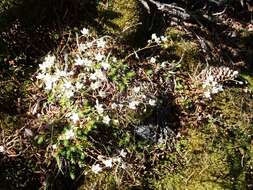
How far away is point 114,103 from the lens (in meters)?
4.57

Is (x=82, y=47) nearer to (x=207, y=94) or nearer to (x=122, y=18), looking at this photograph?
(x=122, y=18)

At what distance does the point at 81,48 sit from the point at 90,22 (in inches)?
17.2

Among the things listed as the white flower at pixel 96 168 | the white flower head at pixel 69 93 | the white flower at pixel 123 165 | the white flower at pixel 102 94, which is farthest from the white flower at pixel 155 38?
the white flower at pixel 96 168

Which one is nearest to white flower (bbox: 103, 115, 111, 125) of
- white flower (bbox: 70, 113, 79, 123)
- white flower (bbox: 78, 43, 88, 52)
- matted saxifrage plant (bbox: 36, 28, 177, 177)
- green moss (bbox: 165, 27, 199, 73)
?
matted saxifrage plant (bbox: 36, 28, 177, 177)

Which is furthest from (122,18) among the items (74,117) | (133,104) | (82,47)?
(74,117)

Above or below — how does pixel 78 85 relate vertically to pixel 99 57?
below

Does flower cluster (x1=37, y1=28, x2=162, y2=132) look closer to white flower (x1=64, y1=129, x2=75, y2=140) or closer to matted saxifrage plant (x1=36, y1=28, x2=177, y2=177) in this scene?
matted saxifrage plant (x1=36, y1=28, x2=177, y2=177)

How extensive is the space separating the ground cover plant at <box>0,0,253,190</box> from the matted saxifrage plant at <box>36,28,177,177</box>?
0.03 ft

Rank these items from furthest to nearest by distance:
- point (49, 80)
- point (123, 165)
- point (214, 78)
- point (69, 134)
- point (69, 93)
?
point (214, 78) → point (49, 80) → point (69, 93) → point (123, 165) → point (69, 134)

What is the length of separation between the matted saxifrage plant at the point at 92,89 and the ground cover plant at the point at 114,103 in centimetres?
1

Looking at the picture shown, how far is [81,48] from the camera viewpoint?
4.88m

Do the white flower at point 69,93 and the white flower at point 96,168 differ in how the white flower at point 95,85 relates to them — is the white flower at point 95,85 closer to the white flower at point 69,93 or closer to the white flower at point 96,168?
the white flower at point 69,93

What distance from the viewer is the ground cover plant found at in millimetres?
4262

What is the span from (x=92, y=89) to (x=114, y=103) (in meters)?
0.26
